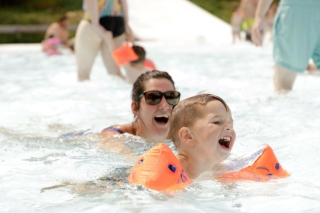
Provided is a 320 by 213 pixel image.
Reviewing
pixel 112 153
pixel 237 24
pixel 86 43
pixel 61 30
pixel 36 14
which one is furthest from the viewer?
pixel 36 14

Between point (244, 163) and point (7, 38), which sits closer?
point (244, 163)

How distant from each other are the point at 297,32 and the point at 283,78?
0.46m

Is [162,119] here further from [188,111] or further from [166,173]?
[166,173]

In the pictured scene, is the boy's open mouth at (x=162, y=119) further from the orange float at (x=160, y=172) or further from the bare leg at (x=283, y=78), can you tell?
the bare leg at (x=283, y=78)

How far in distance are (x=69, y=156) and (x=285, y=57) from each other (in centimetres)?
228

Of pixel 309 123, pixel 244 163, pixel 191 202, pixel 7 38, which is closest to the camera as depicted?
pixel 191 202

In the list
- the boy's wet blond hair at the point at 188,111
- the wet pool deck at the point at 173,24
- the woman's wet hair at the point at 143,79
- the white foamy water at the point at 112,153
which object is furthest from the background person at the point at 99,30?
the wet pool deck at the point at 173,24

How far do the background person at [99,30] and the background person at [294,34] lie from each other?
2.05m

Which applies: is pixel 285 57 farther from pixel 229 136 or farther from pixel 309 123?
pixel 229 136

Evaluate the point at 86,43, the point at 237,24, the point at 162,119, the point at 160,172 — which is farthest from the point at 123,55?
the point at 237,24

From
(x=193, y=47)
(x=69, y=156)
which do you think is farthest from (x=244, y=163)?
(x=193, y=47)

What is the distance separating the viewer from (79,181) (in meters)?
3.06

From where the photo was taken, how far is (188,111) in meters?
3.12

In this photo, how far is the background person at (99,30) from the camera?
6578 millimetres
